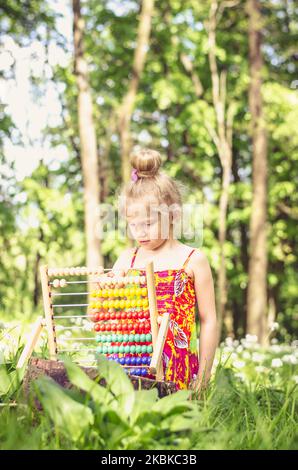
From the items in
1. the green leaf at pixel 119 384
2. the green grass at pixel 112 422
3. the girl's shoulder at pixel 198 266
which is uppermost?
the girl's shoulder at pixel 198 266

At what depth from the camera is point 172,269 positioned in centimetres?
339

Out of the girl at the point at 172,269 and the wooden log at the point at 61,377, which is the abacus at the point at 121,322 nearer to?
the girl at the point at 172,269

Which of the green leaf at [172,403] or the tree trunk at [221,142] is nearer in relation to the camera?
the green leaf at [172,403]

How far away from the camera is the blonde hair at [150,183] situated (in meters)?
3.44

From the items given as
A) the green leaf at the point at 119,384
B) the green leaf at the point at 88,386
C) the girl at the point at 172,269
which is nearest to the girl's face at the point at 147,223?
the girl at the point at 172,269

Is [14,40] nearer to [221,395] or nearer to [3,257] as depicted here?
[3,257]

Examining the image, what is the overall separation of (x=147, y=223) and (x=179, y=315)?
0.50 meters

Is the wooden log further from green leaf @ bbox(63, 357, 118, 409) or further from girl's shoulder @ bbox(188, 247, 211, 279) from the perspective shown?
girl's shoulder @ bbox(188, 247, 211, 279)

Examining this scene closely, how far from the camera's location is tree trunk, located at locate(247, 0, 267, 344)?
37.3 feet

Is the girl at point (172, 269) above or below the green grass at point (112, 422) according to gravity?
above

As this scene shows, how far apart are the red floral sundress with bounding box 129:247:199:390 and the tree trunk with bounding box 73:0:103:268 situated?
7.16 metres

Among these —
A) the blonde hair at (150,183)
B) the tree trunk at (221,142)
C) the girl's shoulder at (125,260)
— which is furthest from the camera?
the tree trunk at (221,142)

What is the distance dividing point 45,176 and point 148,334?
36.9ft

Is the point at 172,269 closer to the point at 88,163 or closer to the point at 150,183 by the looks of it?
the point at 150,183
